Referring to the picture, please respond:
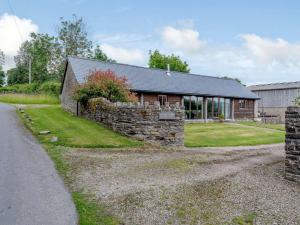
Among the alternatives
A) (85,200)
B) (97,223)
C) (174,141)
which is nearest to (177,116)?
(174,141)

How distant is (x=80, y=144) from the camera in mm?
12391

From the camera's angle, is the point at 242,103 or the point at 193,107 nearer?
the point at 193,107

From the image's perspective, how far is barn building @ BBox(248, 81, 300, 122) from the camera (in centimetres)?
3967

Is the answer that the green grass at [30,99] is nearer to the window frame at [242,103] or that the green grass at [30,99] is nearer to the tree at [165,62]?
the window frame at [242,103]

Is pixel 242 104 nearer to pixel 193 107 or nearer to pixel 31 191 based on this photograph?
pixel 193 107

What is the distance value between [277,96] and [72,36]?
1428 inches

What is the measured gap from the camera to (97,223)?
5.16m

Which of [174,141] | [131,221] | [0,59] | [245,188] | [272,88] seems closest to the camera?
[131,221]

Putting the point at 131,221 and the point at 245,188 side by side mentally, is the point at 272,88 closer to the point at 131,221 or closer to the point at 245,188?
the point at 245,188

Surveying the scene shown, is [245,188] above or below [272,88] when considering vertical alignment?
below

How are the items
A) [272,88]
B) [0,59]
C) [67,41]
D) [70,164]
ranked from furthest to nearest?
[0,59] < [67,41] < [272,88] < [70,164]

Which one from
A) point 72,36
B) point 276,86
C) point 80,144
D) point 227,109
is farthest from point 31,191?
point 72,36

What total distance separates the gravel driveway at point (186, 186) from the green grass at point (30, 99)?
2608 centimetres

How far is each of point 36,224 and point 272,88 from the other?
43102 millimetres
